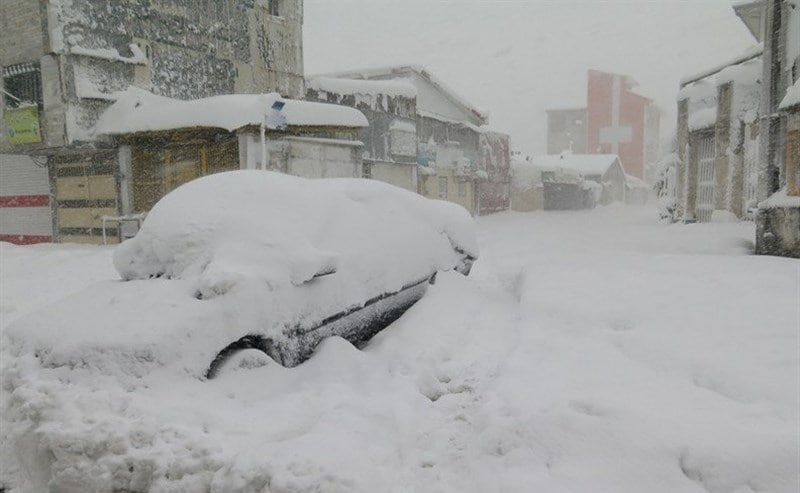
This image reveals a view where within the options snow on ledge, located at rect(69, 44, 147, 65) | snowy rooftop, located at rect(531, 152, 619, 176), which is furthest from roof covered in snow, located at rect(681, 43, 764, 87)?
snowy rooftop, located at rect(531, 152, 619, 176)

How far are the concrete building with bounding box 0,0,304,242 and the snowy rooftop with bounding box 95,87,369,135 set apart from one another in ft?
1.72

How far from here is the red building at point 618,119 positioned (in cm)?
4091

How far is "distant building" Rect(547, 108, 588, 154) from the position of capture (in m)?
46.1

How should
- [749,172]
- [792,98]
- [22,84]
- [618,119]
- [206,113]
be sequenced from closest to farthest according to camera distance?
[792,98], [206,113], [749,172], [22,84], [618,119]

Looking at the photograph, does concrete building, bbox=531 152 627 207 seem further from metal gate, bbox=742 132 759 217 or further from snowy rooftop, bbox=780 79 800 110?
snowy rooftop, bbox=780 79 800 110

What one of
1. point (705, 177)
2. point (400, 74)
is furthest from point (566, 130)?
point (705, 177)

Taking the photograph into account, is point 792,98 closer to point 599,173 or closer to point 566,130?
point 599,173

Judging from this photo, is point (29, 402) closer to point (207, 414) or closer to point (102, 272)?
point (207, 414)

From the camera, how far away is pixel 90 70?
12.3 m

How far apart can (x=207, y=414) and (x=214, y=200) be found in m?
1.63

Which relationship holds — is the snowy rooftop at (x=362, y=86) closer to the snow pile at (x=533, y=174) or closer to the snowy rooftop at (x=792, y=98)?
the snow pile at (x=533, y=174)

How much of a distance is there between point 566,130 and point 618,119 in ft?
20.9

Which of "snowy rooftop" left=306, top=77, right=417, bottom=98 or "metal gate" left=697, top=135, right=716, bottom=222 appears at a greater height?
"snowy rooftop" left=306, top=77, right=417, bottom=98

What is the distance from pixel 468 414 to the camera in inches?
117
